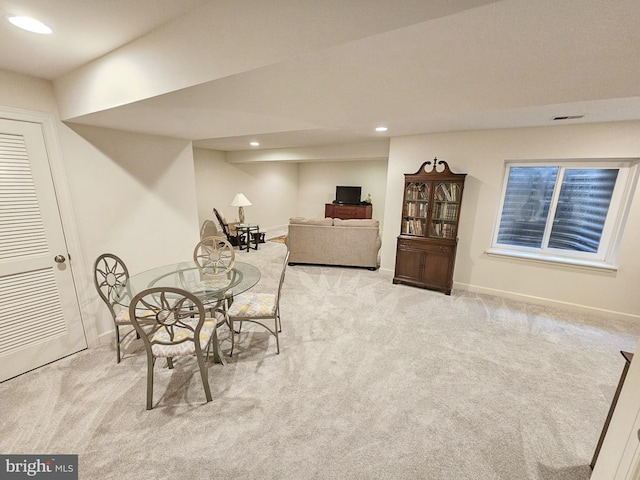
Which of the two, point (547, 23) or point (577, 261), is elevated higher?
point (547, 23)

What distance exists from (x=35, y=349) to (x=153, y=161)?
1.89 meters

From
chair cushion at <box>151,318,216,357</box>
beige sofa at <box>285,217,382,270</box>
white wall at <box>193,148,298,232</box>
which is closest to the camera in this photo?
chair cushion at <box>151,318,216,357</box>

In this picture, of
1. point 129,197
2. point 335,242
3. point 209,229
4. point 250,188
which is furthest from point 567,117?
point 250,188

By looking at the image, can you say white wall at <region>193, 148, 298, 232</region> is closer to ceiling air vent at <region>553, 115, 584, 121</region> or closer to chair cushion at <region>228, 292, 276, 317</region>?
chair cushion at <region>228, 292, 276, 317</region>

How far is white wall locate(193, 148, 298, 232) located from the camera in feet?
19.9

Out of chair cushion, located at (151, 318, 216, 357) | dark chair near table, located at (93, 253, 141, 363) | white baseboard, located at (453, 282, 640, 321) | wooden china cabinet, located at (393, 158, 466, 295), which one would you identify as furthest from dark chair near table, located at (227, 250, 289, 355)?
white baseboard, located at (453, 282, 640, 321)

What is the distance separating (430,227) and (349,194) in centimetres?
420

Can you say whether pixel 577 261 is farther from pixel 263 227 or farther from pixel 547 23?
pixel 263 227

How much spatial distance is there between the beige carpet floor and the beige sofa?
1911 mm

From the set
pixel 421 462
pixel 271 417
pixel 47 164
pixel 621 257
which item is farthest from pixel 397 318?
pixel 47 164

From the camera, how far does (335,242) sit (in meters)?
4.66

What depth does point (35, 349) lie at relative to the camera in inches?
81.7

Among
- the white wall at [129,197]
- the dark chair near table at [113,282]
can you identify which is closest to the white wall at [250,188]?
the white wall at [129,197]

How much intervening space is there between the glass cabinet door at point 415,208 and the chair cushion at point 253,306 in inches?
94.3
